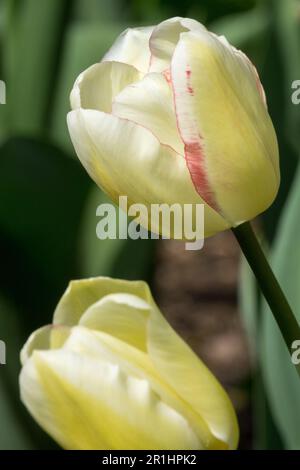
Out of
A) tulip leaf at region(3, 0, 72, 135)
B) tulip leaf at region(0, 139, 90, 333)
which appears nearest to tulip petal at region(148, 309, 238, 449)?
tulip leaf at region(0, 139, 90, 333)

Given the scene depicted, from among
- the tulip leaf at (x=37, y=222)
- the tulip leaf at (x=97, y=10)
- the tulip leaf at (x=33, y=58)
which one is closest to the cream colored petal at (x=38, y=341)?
the tulip leaf at (x=37, y=222)

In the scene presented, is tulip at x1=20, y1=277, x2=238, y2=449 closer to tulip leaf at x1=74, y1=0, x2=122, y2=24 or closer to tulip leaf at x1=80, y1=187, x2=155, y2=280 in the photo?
tulip leaf at x1=80, y1=187, x2=155, y2=280

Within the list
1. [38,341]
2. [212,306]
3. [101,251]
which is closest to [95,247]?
[101,251]

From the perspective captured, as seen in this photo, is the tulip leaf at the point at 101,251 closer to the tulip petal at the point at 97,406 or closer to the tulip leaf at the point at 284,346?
the tulip leaf at the point at 284,346

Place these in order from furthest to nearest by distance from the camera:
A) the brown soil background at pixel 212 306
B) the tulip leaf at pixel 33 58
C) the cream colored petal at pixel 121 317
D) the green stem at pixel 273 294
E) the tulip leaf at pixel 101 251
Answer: the brown soil background at pixel 212 306 < the tulip leaf at pixel 33 58 < the tulip leaf at pixel 101 251 < the cream colored petal at pixel 121 317 < the green stem at pixel 273 294

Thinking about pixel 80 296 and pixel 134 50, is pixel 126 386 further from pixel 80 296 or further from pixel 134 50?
pixel 134 50

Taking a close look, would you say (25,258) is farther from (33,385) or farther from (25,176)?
(33,385)
